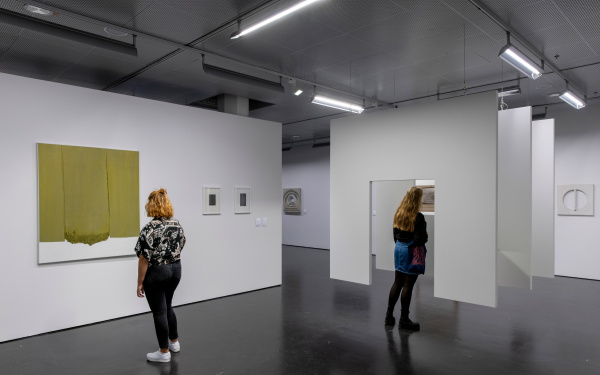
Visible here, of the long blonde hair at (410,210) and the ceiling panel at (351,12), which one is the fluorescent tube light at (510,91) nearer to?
the long blonde hair at (410,210)

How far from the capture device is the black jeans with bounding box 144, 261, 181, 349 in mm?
3889

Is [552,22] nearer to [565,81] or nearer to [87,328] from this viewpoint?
[565,81]

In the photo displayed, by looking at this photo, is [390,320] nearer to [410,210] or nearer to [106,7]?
[410,210]

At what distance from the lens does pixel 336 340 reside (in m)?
4.69

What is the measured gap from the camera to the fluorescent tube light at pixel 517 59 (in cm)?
453

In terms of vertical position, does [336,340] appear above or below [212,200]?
below

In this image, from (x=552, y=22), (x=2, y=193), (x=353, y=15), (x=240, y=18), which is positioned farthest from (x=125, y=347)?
(x=552, y=22)

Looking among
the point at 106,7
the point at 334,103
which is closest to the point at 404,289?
the point at 334,103

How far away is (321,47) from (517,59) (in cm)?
237

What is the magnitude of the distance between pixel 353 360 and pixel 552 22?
171 inches

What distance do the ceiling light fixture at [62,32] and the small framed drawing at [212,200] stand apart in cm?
240

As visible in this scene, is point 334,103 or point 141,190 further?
point 334,103

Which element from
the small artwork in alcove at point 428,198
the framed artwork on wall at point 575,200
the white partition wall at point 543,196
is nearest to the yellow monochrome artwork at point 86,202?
the small artwork in alcove at point 428,198

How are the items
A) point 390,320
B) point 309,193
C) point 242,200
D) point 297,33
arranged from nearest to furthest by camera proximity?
point 297,33 → point 390,320 → point 242,200 → point 309,193
